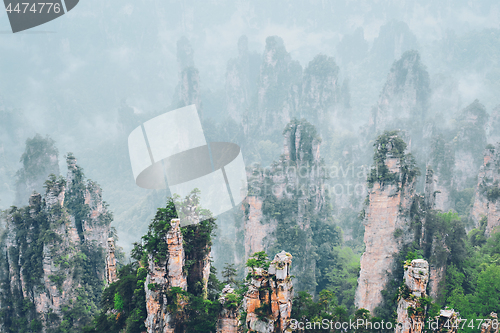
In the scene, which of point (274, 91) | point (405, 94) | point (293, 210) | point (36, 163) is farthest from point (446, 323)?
point (274, 91)

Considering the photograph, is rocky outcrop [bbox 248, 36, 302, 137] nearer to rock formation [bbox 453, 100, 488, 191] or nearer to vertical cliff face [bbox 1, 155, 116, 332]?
rock formation [bbox 453, 100, 488, 191]

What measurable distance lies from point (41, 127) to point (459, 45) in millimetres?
114143

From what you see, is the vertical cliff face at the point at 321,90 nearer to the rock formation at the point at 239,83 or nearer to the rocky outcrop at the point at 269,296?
the rock formation at the point at 239,83

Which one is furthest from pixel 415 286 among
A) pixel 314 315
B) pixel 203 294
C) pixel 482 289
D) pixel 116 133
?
pixel 116 133

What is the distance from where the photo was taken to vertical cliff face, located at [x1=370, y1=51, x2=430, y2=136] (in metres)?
69.6

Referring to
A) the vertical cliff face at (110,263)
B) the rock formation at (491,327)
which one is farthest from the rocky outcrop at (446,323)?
the vertical cliff face at (110,263)

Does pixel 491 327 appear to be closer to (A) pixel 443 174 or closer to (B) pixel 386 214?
(B) pixel 386 214

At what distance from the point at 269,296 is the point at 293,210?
83.6 feet

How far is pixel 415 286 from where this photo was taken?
14.6 metres

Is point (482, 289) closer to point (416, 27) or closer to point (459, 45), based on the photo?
point (459, 45)

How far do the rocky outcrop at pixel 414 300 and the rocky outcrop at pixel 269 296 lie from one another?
4.98 metres

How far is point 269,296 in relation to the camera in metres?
14.5

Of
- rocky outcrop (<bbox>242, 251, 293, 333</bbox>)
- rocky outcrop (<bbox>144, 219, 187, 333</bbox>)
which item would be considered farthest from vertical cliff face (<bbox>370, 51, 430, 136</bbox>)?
rocky outcrop (<bbox>144, 219, 187, 333</bbox>)

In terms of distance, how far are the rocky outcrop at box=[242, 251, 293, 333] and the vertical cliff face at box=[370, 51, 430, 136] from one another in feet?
201
